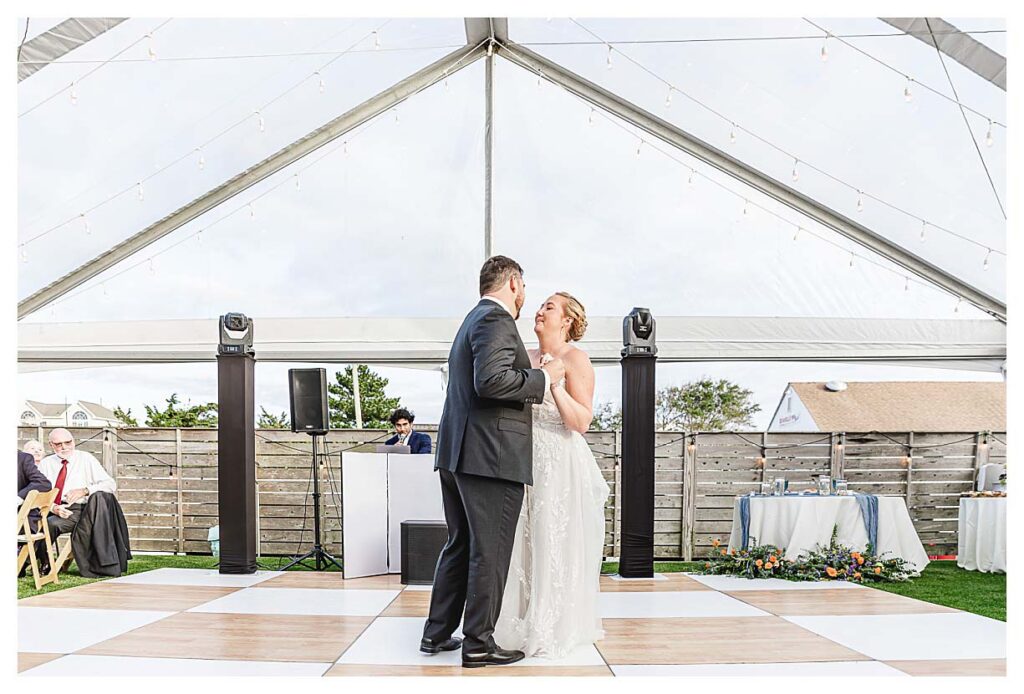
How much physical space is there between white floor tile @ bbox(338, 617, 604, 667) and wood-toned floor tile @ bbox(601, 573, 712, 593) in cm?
208

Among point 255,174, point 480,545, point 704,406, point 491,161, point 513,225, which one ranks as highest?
point 491,161

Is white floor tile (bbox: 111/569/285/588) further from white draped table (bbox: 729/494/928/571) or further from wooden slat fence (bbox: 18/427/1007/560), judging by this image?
white draped table (bbox: 729/494/928/571)

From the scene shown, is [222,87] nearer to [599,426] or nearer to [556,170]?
[556,170]

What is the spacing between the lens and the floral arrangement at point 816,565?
6.73 metres

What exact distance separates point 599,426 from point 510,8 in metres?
8.02

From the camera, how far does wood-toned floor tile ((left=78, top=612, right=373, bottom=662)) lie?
3711mm

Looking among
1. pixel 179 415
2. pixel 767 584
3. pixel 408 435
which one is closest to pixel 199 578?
pixel 408 435

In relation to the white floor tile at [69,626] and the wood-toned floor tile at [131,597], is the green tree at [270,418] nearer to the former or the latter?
the wood-toned floor tile at [131,597]

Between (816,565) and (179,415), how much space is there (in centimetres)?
857

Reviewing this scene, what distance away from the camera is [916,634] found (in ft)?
14.1

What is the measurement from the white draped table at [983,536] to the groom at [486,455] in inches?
251

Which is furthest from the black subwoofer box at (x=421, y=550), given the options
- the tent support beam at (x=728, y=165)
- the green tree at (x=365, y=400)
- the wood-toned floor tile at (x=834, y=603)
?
the tent support beam at (x=728, y=165)

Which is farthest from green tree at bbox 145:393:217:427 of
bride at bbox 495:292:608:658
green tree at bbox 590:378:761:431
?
bride at bbox 495:292:608:658

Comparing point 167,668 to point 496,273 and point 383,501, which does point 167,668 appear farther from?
point 383,501
